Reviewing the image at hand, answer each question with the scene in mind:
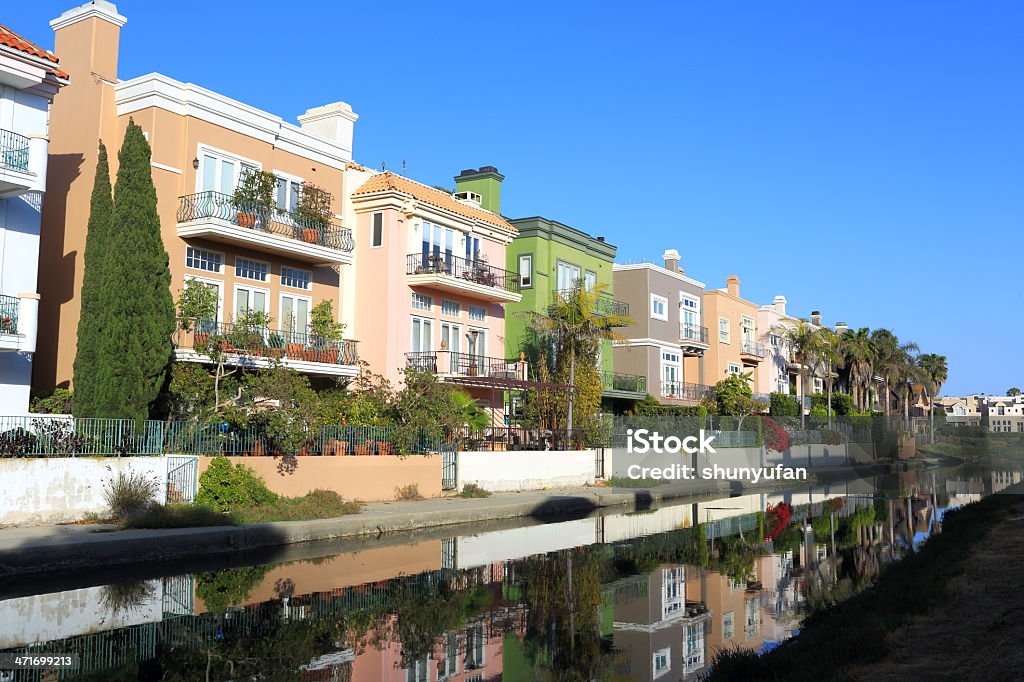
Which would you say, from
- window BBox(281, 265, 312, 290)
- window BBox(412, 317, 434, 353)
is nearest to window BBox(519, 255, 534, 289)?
window BBox(412, 317, 434, 353)

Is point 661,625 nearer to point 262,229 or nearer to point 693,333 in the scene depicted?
point 262,229

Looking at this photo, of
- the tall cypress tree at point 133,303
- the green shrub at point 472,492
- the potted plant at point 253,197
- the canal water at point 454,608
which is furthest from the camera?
the green shrub at point 472,492

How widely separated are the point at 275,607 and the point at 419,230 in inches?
1007

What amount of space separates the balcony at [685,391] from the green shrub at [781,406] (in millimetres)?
7814

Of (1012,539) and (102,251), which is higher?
(102,251)

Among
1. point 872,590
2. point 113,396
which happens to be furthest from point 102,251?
point 872,590

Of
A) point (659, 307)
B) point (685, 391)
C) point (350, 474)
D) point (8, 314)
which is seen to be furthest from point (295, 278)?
point (685, 391)

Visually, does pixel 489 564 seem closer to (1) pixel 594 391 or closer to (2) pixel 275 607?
(2) pixel 275 607

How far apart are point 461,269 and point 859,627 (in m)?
30.0

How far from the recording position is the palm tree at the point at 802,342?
228 feet

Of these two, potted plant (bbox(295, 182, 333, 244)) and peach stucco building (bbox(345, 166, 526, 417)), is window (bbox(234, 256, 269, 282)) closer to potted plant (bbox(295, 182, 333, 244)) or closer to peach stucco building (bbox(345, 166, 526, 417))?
potted plant (bbox(295, 182, 333, 244))

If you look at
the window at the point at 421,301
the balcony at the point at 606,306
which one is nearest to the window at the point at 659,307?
the balcony at the point at 606,306

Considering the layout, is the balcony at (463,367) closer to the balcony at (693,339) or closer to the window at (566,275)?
the window at (566,275)

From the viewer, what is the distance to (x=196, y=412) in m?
25.5
